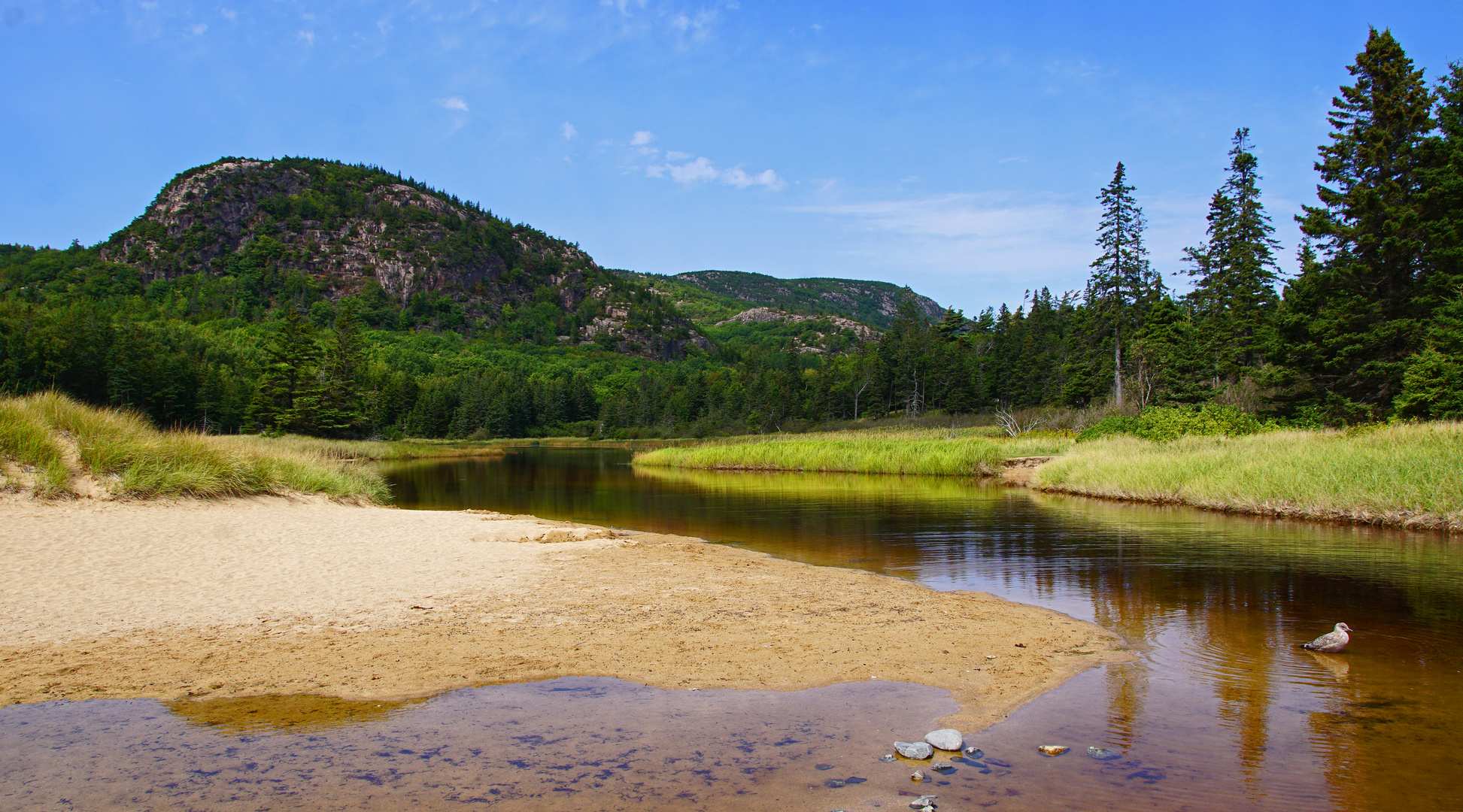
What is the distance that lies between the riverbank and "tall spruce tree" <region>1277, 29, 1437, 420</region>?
718 cm

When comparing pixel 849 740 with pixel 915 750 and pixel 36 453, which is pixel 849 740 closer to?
pixel 915 750

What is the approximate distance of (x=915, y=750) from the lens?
16.8ft

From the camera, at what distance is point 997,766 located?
501 cm

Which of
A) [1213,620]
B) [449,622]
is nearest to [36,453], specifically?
[449,622]

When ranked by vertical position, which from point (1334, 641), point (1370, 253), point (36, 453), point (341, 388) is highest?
point (1370, 253)

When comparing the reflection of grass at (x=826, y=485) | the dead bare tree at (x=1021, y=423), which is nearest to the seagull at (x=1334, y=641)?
the reflection of grass at (x=826, y=485)

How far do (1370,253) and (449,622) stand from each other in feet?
122

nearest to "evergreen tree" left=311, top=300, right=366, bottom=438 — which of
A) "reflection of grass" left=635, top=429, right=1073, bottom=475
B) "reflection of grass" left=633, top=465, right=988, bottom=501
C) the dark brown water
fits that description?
"reflection of grass" left=635, top=429, right=1073, bottom=475

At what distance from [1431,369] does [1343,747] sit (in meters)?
27.9

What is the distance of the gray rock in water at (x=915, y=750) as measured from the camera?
5.09 m

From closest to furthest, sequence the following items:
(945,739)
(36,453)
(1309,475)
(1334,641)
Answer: (945,739) → (1334,641) → (36,453) → (1309,475)

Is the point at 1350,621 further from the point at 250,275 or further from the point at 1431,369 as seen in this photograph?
the point at 250,275

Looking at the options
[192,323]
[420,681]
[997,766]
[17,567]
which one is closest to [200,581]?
[17,567]

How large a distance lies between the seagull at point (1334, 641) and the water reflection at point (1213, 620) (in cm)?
14
